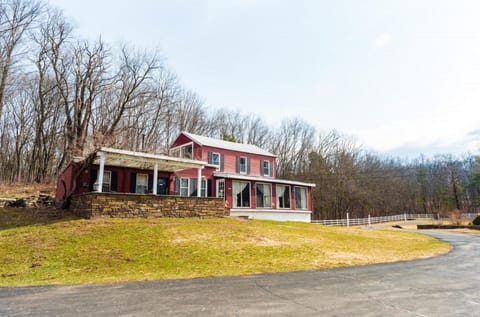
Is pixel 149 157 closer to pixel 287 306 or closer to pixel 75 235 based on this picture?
pixel 75 235

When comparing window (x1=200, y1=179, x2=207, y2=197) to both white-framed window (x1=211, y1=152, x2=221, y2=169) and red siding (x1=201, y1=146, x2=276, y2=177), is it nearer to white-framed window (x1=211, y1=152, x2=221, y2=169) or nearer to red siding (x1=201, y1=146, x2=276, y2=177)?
red siding (x1=201, y1=146, x2=276, y2=177)

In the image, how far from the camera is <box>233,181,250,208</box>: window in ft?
69.0

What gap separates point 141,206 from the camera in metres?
14.1

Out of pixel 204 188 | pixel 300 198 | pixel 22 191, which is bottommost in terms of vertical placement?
pixel 300 198

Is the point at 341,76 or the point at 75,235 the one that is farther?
the point at 341,76

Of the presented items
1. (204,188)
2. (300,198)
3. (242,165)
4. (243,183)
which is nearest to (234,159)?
(242,165)

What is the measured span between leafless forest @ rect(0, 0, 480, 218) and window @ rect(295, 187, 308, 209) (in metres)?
11.3

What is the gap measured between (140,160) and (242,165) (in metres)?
11.2

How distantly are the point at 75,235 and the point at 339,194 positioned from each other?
1411 inches

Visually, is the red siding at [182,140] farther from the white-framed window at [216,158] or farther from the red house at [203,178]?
the white-framed window at [216,158]

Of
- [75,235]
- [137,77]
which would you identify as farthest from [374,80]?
[137,77]

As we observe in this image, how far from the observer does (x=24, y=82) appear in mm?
24922

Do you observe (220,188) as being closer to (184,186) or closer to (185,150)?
(184,186)

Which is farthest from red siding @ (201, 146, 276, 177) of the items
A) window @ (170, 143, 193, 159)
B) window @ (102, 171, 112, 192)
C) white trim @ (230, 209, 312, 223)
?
window @ (102, 171, 112, 192)
